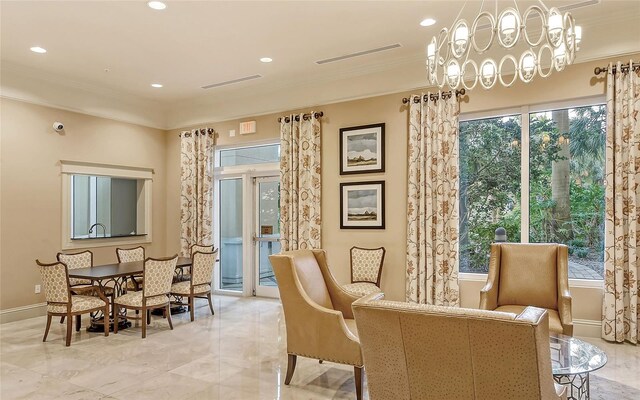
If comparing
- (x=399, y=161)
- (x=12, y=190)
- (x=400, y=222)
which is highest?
(x=399, y=161)

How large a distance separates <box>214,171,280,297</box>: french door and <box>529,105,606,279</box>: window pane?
3872 millimetres

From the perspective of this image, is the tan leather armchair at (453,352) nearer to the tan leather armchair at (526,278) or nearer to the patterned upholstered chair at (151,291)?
the tan leather armchair at (526,278)

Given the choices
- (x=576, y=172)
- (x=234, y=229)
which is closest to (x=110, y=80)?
(x=234, y=229)

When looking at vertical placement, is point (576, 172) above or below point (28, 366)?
above

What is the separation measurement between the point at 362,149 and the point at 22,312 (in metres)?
5.16

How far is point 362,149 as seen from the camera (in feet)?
19.3

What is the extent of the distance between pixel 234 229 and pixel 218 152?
1.42 meters

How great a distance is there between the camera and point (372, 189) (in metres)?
5.80

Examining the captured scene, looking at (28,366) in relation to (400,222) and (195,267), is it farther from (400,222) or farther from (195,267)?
(400,222)

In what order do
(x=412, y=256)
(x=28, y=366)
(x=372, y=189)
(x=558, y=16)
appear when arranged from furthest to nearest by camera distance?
(x=372, y=189) < (x=412, y=256) < (x=28, y=366) < (x=558, y=16)

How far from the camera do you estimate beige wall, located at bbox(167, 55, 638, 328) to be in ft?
15.1

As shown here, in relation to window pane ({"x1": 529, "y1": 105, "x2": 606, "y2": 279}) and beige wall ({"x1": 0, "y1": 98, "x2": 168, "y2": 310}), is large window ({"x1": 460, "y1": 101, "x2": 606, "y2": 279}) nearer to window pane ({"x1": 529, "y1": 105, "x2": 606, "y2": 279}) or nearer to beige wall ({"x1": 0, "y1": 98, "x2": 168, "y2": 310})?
window pane ({"x1": 529, "y1": 105, "x2": 606, "y2": 279})

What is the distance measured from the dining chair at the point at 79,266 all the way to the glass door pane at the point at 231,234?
2.25 meters

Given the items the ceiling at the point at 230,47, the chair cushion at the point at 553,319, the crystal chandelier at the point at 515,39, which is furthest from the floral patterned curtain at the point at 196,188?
the chair cushion at the point at 553,319
